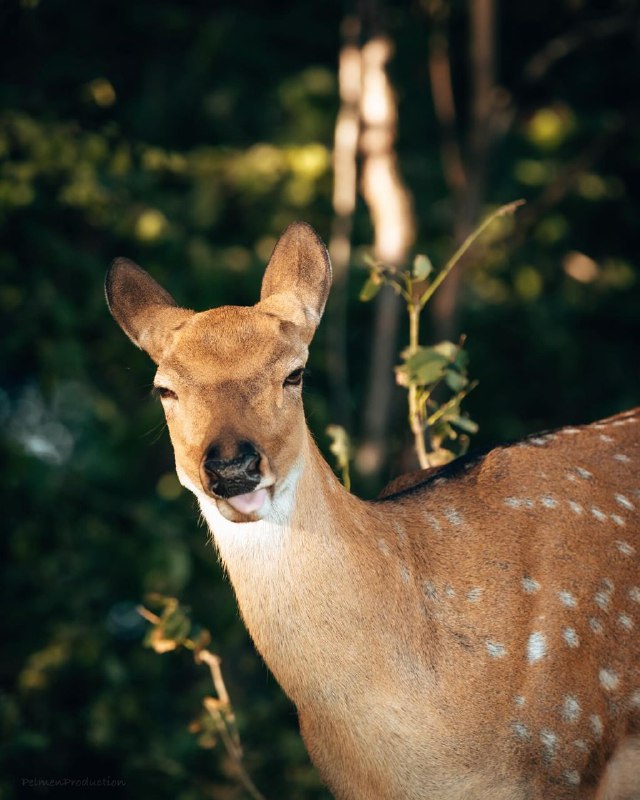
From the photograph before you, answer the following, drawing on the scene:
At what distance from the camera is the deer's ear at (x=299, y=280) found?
4023mm

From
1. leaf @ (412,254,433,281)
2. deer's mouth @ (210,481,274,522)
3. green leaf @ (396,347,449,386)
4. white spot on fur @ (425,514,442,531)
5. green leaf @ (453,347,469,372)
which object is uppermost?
leaf @ (412,254,433,281)

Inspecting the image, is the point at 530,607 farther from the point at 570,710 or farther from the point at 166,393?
the point at 166,393

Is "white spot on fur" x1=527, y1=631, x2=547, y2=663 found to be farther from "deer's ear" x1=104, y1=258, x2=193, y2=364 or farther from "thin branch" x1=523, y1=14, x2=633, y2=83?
"thin branch" x1=523, y1=14, x2=633, y2=83

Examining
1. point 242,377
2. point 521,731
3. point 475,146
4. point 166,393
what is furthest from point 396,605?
point 475,146

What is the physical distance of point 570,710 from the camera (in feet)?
12.3

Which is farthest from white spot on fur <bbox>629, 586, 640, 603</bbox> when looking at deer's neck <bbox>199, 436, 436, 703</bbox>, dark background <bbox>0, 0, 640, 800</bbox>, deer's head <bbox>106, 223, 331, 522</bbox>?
dark background <bbox>0, 0, 640, 800</bbox>

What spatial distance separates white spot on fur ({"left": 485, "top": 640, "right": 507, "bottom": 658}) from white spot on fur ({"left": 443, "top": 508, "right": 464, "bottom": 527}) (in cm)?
46

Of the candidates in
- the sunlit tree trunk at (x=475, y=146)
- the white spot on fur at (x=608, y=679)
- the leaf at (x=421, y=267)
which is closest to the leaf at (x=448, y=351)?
the leaf at (x=421, y=267)

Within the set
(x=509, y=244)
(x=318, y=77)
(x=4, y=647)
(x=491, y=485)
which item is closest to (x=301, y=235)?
(x=491, y=485)

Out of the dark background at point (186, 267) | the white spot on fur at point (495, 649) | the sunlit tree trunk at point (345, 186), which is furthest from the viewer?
the sunlit tree trunk at point (345, 186)

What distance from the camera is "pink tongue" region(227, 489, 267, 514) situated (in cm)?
349

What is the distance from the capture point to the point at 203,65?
1121cm

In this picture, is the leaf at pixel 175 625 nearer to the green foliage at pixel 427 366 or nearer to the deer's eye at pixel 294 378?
the green foliage at pixel 427 366

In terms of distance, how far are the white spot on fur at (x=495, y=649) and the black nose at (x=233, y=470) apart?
95 centimetres
